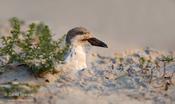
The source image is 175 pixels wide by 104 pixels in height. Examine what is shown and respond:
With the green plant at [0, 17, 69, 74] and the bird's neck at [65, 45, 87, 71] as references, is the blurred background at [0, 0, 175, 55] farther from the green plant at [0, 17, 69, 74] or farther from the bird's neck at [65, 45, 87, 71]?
the green plant at [0, 17, 69, 74]

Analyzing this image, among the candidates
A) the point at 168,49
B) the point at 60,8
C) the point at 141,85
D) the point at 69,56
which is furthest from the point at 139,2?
the point at 141,85

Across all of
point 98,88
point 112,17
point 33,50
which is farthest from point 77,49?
point 112,17

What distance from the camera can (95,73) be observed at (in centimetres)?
776

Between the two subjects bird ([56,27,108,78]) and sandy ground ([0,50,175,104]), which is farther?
bird ([56,27,108,78])

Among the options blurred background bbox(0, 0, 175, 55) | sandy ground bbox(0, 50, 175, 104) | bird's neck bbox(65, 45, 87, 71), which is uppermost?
blurred background bbox(0, 0, 175, 55)

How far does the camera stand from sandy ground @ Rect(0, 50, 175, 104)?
22.5 feet

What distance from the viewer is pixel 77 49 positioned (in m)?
8.65

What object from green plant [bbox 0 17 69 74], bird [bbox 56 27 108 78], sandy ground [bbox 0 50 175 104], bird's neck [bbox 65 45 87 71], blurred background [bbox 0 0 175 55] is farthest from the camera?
blurred background [bbox 0 0 175 55]

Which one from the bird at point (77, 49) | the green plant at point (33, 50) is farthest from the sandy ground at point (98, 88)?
the bird at point (77, 49)

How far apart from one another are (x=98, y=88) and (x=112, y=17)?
5.26m

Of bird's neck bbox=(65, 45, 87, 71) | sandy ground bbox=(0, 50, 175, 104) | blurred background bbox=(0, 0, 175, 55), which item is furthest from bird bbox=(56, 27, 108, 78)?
blurred background bbox=(0, 0, 175, 55)

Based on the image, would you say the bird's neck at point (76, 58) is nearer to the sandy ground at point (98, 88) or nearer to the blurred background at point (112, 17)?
the sandy ground at point (98, 88)

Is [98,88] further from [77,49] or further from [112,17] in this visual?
[112,17]

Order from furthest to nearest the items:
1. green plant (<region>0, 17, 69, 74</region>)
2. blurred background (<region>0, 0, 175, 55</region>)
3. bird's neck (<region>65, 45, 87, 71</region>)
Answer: blurred background (<region>0, 0, 175, 55</region>) < bird's neck (<region>65, 45, 87, 71</region>) < green plant (<region>0, 17, 69, 74</region>)
